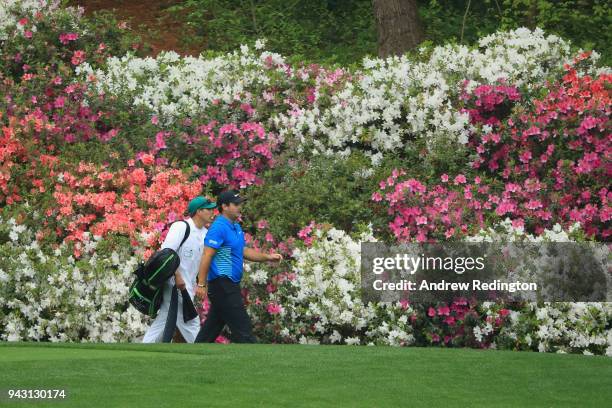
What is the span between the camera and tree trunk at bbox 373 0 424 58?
57.9ft

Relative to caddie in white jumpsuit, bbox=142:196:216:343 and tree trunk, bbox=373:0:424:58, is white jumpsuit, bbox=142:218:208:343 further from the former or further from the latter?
tree trunk, bbox=373:0:424:58

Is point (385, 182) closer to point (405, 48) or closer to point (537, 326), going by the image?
point (537, 326)

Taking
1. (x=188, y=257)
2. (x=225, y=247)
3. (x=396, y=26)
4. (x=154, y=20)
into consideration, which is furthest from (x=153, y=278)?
(x=154, y=20)

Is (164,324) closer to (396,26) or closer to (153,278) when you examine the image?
(153,278)

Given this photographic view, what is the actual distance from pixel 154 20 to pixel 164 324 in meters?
12.5

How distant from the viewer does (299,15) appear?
21.8m

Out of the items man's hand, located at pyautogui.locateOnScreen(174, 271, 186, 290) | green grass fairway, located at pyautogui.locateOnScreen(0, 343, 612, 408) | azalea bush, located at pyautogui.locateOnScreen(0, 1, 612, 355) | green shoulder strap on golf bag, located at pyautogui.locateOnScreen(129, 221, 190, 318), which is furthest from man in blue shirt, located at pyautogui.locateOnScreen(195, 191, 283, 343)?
azalea bush, located at pyautogui.locateOnScreen(0, 1, 612, 355)

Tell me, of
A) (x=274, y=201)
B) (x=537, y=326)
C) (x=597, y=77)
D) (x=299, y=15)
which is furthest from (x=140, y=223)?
(x=299, y=15)

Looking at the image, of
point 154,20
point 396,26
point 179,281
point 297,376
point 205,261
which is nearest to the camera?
point 297,376

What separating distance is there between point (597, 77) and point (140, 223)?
17.5ft

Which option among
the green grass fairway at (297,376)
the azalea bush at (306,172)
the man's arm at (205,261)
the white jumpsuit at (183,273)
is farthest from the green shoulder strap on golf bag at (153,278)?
the azalea bush at (306,172)

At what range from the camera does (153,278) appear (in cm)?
1014

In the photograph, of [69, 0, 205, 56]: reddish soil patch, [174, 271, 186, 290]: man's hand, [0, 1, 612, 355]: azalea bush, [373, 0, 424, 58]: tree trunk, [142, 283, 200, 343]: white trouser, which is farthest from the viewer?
[69, 0, 205, 56]: reddish soil patch

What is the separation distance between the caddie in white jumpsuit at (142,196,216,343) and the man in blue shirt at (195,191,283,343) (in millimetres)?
141
